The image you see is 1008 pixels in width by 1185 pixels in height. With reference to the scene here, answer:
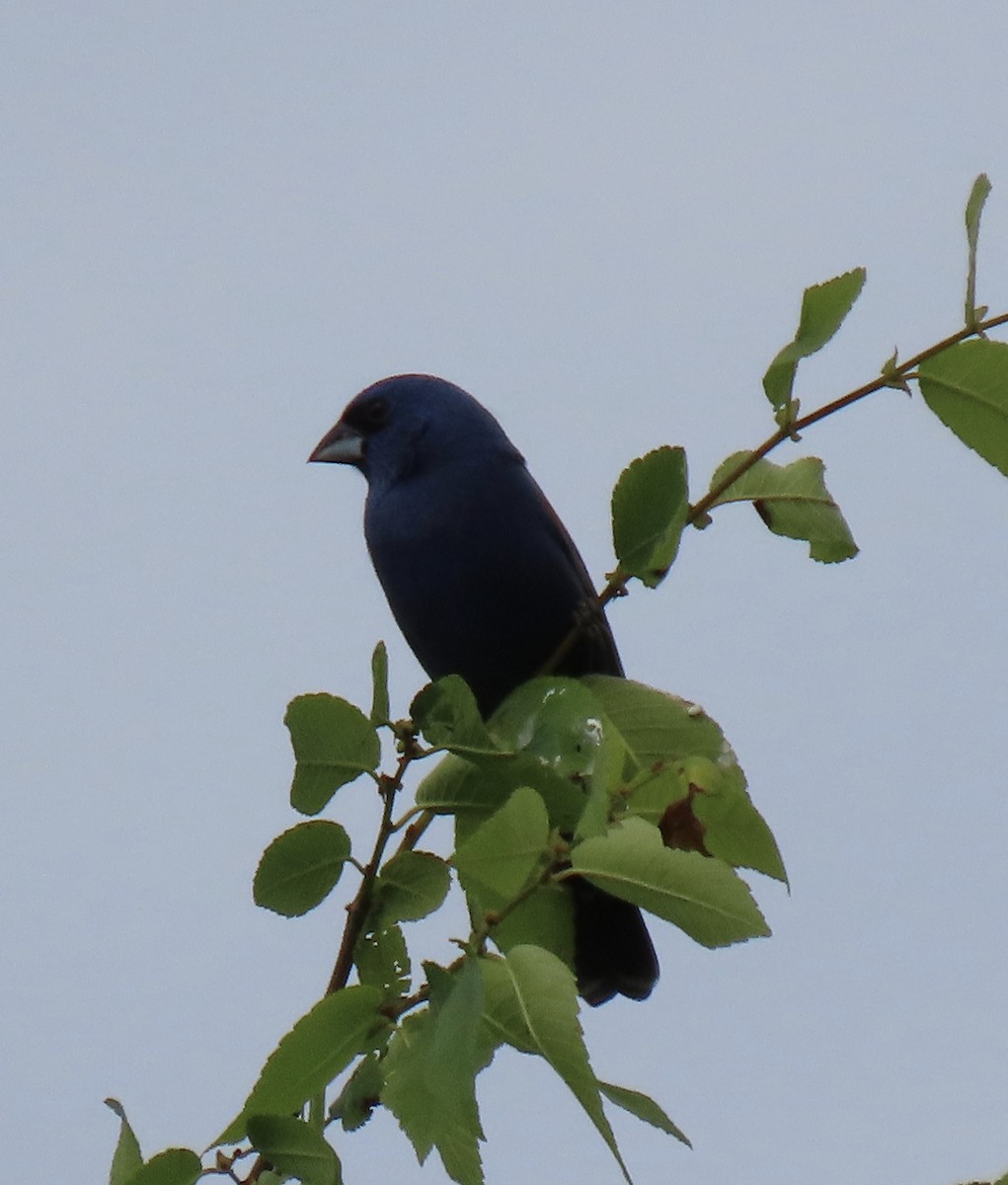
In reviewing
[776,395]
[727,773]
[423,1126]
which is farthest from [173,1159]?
[776,395]

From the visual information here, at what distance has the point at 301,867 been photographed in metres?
2.95

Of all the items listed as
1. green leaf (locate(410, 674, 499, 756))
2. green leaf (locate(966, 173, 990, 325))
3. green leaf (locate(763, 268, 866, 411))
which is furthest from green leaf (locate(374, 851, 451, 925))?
green leaf (locate(966, 173, 990, 325))

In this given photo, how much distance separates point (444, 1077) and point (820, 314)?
1345 millimetres

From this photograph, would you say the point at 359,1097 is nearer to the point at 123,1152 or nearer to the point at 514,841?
the point at 123,1152

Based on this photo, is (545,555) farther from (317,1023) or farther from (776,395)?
(317,1023)

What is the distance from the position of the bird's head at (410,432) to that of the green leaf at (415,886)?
2.98m

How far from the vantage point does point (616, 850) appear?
2.38 meters

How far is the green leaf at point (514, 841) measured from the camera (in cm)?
247

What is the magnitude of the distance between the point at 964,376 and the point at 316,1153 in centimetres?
154

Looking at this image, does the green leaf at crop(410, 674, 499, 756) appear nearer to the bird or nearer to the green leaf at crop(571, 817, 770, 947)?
the green leaf at crop(571, 817, 770, 947)

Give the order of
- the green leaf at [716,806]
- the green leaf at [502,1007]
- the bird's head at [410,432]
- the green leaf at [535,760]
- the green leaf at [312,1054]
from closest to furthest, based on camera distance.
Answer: the green leaf at [502,1007] → the green leaf at [312,1054] → the green leaf at [716,806] → the green leaf at [535,760] → the bird's head at [410,432]

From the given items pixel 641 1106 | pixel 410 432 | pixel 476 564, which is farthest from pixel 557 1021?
pixel 410 432

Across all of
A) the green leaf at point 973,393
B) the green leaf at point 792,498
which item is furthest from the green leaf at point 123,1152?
the green leaf at point 973,393

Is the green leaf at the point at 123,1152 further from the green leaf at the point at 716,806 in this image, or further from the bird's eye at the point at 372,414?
the bird's eye at the point at 372,414
